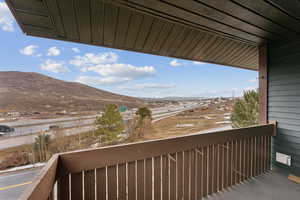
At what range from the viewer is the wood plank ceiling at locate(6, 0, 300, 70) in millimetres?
1154

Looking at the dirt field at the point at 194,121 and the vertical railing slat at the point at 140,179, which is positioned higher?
the dirt field at the point at 194,121

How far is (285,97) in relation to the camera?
1.89 metres

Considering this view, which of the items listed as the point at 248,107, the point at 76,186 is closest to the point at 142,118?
the point at 76,186

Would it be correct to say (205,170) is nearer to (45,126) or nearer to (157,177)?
(157,177)

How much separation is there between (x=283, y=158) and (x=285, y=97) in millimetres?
830

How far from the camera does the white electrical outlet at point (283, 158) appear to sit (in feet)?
6.12

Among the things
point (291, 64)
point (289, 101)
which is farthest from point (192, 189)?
point (291, 64)

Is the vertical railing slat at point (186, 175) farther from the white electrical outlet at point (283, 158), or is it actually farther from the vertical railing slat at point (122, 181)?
the white electrical outlet at point (283, 158)

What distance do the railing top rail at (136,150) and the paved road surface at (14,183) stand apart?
0.30 metres

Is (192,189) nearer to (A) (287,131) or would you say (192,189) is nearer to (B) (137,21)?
(A) (287,131)

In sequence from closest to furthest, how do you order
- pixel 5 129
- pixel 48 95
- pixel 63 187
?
pixel 63 187
pixel 5 129
pixel 48 95

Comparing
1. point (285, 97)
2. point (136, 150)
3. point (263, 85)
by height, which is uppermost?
point (263, 85)

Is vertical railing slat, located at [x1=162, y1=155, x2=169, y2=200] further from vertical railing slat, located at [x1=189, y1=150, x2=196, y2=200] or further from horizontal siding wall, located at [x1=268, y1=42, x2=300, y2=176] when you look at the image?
horizontal siding wall, located at [x1=268, y1=42, x2=300, y2=176]

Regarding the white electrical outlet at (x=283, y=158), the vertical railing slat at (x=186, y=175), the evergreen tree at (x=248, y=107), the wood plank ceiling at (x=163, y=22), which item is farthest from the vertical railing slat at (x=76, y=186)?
the evergreen tree at (x=248, y=107)
